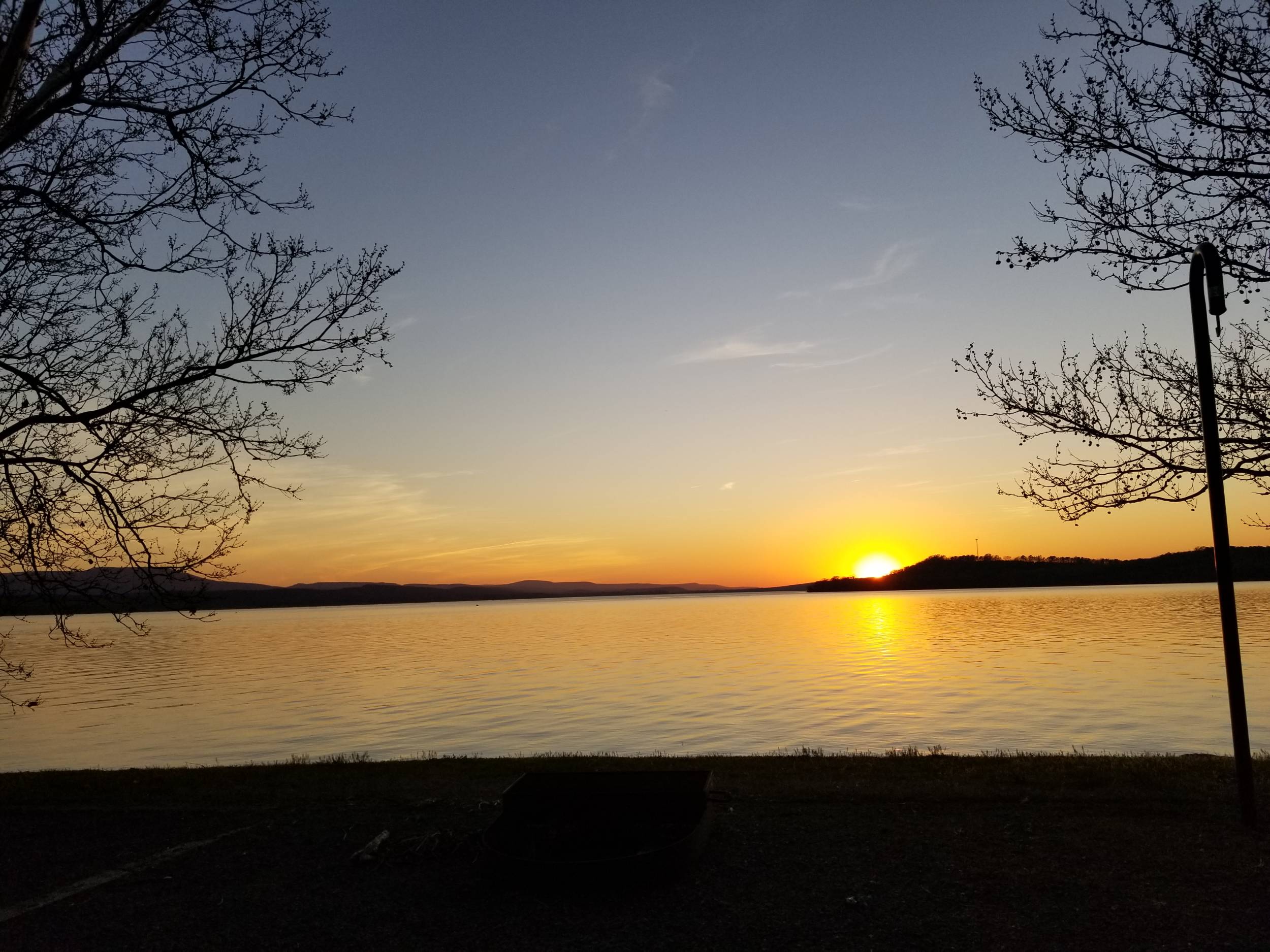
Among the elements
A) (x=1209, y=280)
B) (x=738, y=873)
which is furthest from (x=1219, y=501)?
(x=738, y=873)

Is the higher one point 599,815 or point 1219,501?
point 1219,501

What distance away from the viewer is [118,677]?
46.0m

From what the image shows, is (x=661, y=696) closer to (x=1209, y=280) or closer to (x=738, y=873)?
(x=738, y=873)

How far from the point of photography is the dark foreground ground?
21.0 feet

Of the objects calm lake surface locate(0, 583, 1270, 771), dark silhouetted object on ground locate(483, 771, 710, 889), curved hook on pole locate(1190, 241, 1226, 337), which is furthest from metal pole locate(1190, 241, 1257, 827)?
calm lake surface locate(0, 583, 1270, 771)

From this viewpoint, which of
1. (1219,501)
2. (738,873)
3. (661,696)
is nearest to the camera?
(738,873)

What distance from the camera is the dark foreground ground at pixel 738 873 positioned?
251 inches

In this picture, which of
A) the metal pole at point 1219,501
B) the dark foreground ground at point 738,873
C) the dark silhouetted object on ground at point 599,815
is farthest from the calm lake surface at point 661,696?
the dark silhouetted object on ground at point 599,815

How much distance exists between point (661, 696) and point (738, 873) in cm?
2496

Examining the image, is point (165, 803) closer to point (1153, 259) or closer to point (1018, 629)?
point (1153, 259)

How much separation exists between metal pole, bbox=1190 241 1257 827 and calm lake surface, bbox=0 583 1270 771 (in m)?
11.7

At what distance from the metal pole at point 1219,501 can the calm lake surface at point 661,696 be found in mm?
11668

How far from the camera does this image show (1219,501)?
834 cm

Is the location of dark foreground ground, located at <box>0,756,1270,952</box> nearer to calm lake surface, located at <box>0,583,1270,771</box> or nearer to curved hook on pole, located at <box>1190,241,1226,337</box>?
curved hook on pole, located at <box>1190,241,1226,337</box>
